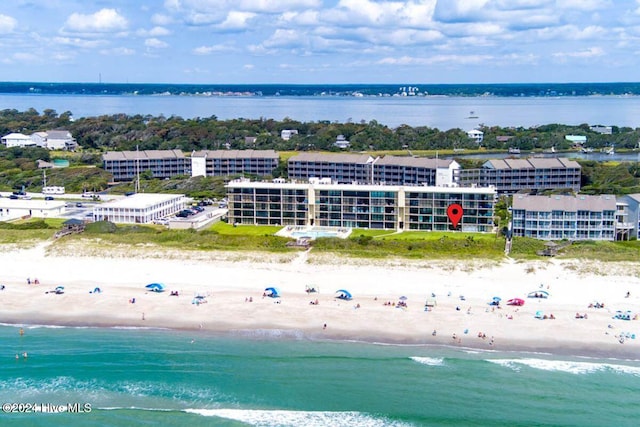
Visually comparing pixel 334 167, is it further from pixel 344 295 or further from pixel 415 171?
pixel 344 295

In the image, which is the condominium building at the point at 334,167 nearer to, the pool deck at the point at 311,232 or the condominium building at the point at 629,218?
the pool deck at the point at 311,232

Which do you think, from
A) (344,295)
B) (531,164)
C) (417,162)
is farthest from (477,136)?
(344,295)

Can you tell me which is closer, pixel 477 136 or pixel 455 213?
pixel 455 213

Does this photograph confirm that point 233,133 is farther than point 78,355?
Yes

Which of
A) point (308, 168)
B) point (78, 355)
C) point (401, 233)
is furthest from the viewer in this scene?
point (308, 168)

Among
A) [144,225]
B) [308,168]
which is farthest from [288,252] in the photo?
[308,168]

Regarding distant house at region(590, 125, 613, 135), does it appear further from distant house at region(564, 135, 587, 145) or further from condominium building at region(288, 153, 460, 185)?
condominium building at region(288, 153, 460, 185)

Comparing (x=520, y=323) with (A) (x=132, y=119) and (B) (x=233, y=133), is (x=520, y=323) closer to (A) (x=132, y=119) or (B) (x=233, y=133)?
(B) (x=233, y=133)
